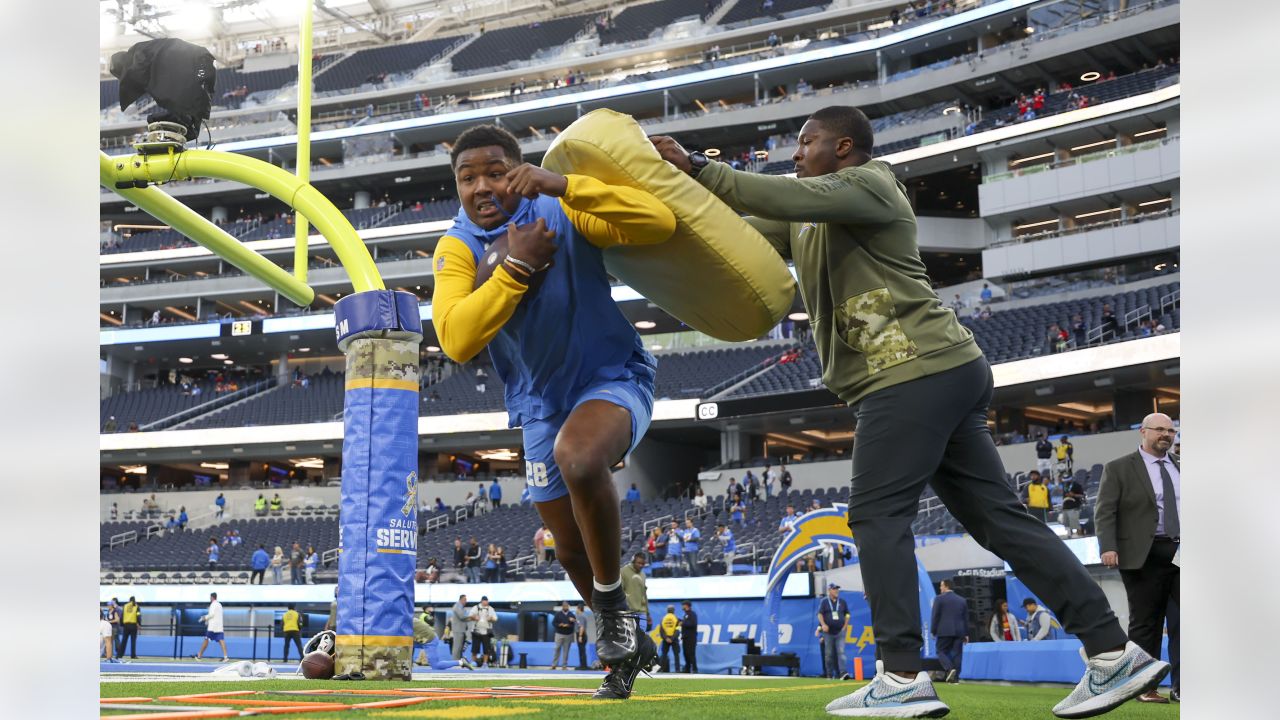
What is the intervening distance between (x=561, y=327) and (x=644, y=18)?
47.9m

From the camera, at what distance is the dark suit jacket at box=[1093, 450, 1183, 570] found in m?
5.91

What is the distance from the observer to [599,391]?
12.1 feet

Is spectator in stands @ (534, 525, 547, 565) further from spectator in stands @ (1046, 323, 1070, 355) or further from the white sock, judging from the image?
the white sock

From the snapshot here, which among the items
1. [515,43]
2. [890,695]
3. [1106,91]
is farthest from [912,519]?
[515,43]

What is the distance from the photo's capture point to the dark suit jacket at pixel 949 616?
36.7 ft

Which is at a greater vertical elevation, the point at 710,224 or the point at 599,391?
the point at 710,224

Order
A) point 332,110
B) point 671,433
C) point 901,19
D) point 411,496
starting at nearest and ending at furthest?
point 411,496, point 671,433, point 901,19, point 332,110

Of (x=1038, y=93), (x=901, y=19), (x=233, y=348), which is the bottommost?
(x=233, y=348)

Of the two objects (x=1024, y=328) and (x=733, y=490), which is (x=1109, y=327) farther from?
(x=733, y=490)

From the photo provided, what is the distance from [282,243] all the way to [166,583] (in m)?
17.5

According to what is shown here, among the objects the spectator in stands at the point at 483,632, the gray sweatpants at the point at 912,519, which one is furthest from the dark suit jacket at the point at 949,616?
the spectator in stands at the point at 483,632

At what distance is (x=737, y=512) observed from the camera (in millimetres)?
26328

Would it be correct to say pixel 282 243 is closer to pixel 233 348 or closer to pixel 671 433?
pixel 233 348

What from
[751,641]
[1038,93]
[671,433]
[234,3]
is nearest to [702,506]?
[671,433]
